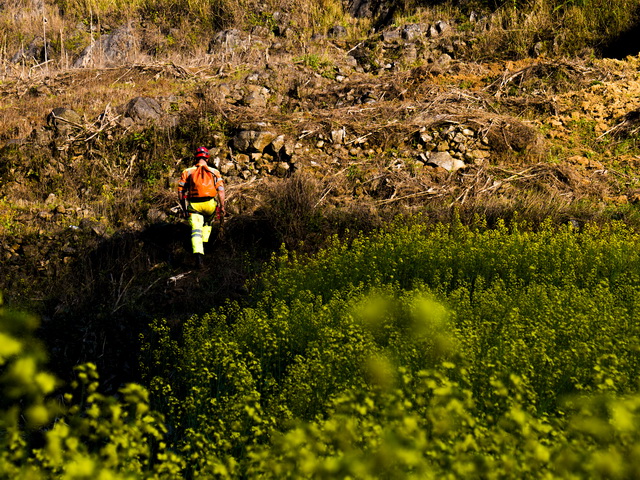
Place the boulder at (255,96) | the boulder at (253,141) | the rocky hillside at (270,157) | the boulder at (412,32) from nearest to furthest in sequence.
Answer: the rocky hillside at (270,157)
the boulder at (253,141)
the boulder at (255,96)
the boulder at (412,32)

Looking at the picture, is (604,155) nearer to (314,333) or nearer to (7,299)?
(314,333)

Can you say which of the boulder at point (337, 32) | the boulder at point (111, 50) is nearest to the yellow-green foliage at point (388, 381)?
the boulder at point (337, 32)

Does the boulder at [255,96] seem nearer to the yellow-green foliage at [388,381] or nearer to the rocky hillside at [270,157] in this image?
the rocky hillside at [270,157]

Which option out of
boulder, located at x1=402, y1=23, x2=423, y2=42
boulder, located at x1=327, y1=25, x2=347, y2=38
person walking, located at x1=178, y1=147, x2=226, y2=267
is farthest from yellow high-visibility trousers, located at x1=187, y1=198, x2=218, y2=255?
boulder, located at x1=327, y1=25, x2=347, y2=38

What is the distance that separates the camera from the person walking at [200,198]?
7316 mm

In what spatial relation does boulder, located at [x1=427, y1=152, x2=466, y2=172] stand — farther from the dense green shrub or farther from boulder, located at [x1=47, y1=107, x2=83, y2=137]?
boulder, located at [x1=47, y1=107, x2=83, y2=137]

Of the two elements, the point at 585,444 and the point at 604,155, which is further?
the point at 604,155

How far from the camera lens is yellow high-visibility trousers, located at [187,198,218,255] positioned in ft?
23.8

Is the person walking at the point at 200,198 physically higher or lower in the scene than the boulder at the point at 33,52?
lower

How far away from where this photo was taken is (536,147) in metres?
10.2

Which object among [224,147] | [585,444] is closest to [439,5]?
[224,147]

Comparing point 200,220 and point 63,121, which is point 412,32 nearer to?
point 63,121

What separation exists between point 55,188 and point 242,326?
698cm

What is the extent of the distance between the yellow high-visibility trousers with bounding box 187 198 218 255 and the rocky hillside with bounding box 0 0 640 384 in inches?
20.9
